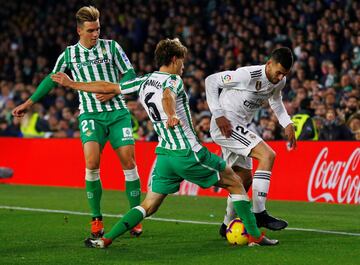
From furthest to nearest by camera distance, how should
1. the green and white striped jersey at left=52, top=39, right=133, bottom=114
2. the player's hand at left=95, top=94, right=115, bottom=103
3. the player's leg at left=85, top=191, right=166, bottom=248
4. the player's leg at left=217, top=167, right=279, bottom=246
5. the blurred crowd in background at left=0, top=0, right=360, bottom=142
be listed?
the blurred crowd in background at left=0, top=0, right=360, bottom=142 → the green and white striped jersey at left=52, top=39, right=133, bottom=114 → the player's hand at left=95, top=94, right=115, bottom=103 → the player's leg at left=217, top=167, right=279, bottom=246 → the player's leg at left=85, top=191, right=166, bottom=248

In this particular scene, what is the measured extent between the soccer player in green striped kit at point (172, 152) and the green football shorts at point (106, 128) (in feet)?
4.23

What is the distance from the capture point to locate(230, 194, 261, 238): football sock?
30.1ft

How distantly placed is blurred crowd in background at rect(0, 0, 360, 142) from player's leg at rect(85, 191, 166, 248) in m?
8.38

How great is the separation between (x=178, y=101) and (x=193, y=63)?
580 inches

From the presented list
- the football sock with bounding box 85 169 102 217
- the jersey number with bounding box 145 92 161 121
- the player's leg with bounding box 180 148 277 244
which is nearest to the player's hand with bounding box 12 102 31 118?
the football sock with bounding box 85 169 102 217

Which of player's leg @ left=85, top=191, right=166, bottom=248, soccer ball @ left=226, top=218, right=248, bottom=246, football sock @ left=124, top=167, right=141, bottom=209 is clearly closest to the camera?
player's leg @ left=85, top=191, right=166, bottom=248

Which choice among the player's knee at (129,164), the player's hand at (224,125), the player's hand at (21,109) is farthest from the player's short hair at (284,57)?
the player's hand at (21,109)

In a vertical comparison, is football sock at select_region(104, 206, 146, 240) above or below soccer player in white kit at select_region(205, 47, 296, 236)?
below

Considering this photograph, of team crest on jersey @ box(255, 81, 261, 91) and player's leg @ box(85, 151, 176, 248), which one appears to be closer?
player's leg @ box(85, 151, 176, 248)

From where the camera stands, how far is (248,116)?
1048cm

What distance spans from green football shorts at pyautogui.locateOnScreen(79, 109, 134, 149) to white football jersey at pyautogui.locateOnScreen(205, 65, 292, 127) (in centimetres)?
99

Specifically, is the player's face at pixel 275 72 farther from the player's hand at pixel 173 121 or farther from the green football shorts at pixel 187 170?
the player's hand at pixel 173 121

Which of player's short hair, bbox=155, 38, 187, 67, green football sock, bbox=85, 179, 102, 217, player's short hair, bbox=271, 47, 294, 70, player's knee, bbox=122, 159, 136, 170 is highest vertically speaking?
player's short hair, bbox=155, 38, 187, 67

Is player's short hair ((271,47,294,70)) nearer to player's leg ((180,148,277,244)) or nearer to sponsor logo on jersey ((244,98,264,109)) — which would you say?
sponsor logo on jersey ((244,98,264,109))
